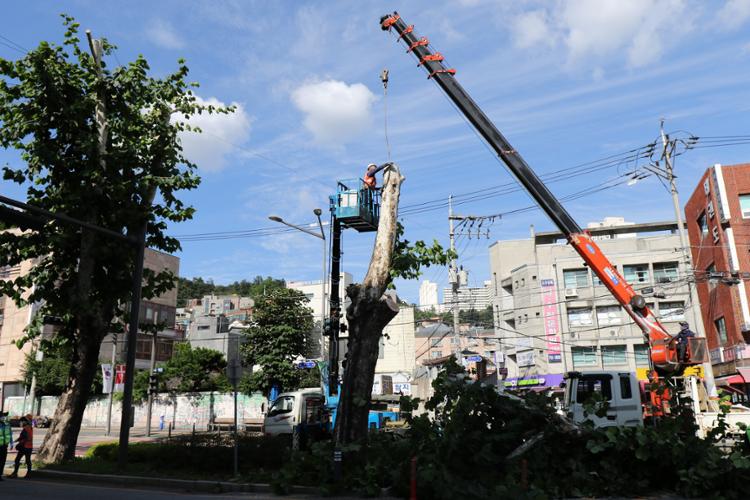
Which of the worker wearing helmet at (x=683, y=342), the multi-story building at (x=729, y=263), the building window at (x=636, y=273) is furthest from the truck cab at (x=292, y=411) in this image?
the building window at (x=636, y=273)

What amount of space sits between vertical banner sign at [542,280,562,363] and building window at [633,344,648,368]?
17.8 ft

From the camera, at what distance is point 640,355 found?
1661 inches

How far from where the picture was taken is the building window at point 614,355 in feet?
139

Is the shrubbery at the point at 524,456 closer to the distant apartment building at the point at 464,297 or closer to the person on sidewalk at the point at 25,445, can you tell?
the person on sidewalk at the point at 25,445

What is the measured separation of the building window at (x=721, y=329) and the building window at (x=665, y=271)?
8.95 metres

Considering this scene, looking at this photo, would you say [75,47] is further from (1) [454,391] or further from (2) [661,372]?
(2) [661,372]

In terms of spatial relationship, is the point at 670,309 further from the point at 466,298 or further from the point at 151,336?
the point at 151,336

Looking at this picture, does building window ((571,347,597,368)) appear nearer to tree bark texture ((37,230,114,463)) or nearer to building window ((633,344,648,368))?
building window ((633,344,648,368))

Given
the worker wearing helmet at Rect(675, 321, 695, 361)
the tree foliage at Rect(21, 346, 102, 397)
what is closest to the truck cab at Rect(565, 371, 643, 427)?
the worker wearing helmet at Rect(675, 321, 695, 361)

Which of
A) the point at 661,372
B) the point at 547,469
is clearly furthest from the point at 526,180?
the point at 547,469

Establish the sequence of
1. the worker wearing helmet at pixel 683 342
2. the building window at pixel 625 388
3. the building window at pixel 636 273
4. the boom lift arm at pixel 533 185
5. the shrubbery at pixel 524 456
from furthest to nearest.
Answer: the building window at pixel 636 273 < the boom lift arm at pixel 533 185 < the worker wearing helmet at pixel 683 342 < the building window at pixel 625 388 < the shrubbery at pixel 524 456

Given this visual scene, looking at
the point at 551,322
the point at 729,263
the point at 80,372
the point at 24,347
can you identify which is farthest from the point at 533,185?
the point at 24,347

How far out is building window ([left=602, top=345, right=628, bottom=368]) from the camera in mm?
42438

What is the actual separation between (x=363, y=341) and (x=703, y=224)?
32.9m
